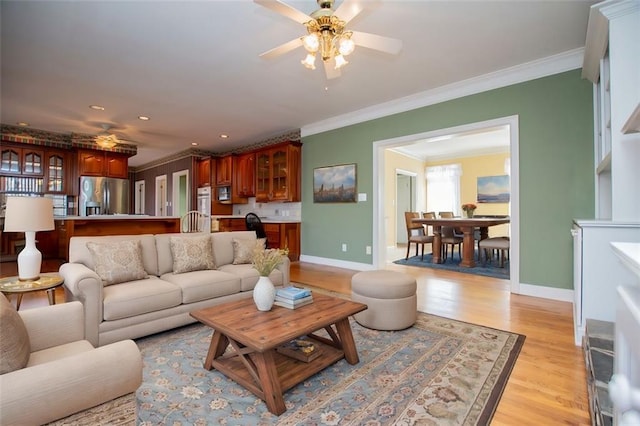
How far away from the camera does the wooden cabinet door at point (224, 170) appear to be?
722 centimetres

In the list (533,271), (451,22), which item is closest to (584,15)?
(451,22)

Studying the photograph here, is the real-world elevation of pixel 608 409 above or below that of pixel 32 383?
below

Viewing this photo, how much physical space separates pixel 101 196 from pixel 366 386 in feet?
23.9

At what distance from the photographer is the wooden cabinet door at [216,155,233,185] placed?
7.22 m

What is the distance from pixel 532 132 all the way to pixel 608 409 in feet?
10.3

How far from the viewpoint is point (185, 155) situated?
26.5ft

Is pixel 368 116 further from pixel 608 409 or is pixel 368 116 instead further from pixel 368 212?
pixel 608 409

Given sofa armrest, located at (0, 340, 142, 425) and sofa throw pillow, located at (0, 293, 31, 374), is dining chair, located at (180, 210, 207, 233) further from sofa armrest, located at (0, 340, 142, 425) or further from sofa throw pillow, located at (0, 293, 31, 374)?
sofa armrest, located at (0, 340, 142, 425)

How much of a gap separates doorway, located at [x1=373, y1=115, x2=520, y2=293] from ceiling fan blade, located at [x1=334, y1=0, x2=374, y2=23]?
2.54 m

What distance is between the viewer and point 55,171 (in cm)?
634

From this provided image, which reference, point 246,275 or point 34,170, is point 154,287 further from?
point 34,170

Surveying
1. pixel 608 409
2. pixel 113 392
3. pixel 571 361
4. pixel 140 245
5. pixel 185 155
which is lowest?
pixel 571 361

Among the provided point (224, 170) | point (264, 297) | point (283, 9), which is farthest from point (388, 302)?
point (224, 170)

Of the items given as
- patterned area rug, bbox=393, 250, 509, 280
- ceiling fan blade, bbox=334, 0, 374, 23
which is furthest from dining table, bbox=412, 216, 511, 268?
ceiling fan blade, bbox=334, 0, 374, 23
